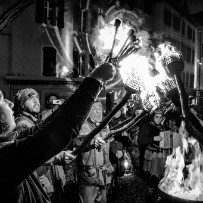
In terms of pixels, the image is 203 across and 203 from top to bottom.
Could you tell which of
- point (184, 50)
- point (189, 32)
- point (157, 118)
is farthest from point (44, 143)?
point (189, 32)

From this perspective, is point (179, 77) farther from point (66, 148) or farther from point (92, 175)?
point (66, 148)

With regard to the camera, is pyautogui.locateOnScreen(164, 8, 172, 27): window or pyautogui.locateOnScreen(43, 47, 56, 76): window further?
pyautogui.locateOnScreen(164, 8, 172, 27): window

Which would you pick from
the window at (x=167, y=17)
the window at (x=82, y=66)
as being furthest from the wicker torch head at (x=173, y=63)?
the window at (x=167, y=17)

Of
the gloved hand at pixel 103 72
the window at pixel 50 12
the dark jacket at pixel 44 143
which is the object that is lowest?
the dark jacket at pixel 44 143

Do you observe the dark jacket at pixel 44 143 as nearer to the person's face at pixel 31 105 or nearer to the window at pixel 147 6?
the person's face at pixel 31 105

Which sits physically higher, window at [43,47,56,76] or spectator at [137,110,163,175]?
window at [43,47,56,76]

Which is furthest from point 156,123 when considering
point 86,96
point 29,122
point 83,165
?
point 86,96

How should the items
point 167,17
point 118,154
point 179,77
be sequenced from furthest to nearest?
point 167,17 → point 118,154 → point 179,77

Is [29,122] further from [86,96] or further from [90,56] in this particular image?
[90,56]

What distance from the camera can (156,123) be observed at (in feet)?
24.9

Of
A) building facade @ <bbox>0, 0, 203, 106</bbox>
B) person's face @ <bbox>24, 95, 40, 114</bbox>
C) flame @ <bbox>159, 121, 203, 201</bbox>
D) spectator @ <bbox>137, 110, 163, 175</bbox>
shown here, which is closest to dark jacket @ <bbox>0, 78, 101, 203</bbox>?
flame @ <bbox>159, 121, 203, 201</bbox>

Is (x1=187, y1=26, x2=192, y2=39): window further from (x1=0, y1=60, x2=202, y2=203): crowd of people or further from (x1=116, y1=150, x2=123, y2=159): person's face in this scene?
(x1=116, y1=150, x2=123, y2=159): person's face

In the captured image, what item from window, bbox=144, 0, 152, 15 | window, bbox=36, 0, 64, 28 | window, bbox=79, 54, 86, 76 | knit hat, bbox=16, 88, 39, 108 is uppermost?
window, bbox=144, 0, 152, 15

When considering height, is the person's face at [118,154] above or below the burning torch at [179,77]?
below
